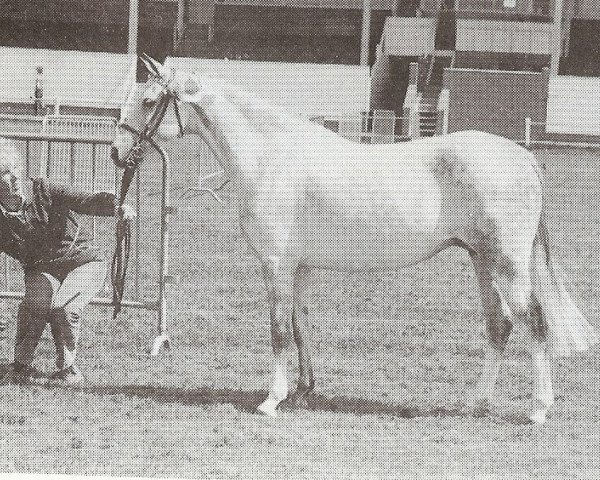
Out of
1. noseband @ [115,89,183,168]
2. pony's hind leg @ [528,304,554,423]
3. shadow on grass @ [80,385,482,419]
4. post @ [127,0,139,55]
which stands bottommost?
shadow on grass @ [80,385,482,419]

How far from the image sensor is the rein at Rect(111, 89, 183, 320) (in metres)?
5.29

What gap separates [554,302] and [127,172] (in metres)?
1.94

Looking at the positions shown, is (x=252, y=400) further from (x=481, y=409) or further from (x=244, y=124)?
(x=244, y=124)

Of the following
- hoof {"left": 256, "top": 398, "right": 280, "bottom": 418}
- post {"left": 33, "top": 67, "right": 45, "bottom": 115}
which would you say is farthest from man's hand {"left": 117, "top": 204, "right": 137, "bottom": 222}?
post {"left": 33, "top": 67, "right": 45, "bottom": 115}

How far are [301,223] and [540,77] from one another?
4.22 meters

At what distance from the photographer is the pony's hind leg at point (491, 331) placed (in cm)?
533

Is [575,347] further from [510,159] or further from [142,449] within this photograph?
[142,449]

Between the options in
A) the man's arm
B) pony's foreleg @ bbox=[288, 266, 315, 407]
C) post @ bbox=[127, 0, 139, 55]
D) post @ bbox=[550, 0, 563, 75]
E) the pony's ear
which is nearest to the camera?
the pony's ear

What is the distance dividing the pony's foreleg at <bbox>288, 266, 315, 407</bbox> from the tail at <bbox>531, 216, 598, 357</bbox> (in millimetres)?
990

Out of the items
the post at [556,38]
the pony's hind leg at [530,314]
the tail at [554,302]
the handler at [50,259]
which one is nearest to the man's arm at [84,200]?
the handler at [50,259]

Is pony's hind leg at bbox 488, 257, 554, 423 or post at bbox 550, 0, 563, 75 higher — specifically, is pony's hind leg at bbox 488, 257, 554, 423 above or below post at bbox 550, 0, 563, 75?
below

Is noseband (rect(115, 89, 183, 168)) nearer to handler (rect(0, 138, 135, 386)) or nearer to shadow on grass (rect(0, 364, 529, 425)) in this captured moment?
handler (rect(0, 138, 135, 386))

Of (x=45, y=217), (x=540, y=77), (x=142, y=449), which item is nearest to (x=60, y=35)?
(x=45, y=217)

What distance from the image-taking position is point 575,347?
17.9ft
